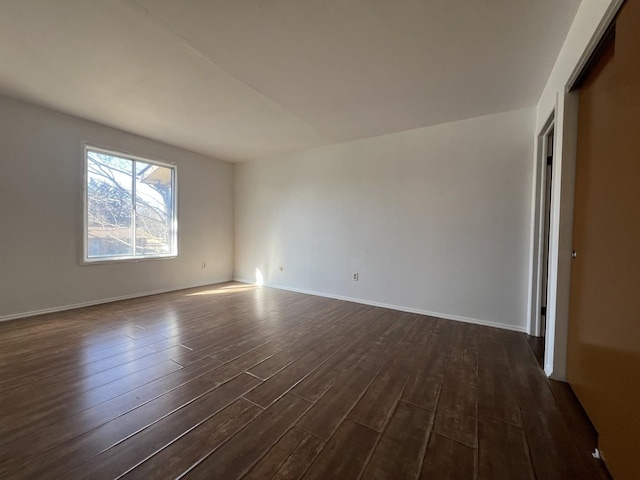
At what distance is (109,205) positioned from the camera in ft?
12.7

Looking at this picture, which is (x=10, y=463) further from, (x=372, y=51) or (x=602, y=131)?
(x=602, y=131)

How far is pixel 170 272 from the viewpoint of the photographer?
4609 mm

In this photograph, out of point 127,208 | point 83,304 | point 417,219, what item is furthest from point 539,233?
point 83,304

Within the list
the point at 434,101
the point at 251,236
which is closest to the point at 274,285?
the point at 251,236

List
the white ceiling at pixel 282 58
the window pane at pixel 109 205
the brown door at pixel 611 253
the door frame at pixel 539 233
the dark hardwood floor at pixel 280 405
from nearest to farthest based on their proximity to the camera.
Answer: the brown door at pixel 611 253 < the dark hardwood floor at pixel 280 405 < the white ceiling at pixel 282 58 < the door frame at pixel 539 233 < the window pane at pixel 109 205

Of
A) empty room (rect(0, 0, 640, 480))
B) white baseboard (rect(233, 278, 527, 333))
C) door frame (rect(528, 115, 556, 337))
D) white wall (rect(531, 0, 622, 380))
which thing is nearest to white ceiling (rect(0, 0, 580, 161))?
empty room (rect(0, 0, 640, 480))

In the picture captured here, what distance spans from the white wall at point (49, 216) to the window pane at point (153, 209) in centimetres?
22

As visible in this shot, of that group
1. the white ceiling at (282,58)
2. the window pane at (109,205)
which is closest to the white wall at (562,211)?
the white ceiling at (282,58)

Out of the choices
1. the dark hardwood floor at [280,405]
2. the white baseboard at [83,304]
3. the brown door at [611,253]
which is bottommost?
the dark hardwood floor at [280,405]

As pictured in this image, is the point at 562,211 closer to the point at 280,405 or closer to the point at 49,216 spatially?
the point at 280,405

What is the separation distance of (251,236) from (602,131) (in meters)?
5.04

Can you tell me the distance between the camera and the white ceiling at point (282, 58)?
1693 mm

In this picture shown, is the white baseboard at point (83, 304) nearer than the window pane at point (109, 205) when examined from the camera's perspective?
Yes

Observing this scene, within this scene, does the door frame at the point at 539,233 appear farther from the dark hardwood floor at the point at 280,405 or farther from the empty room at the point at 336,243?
the dark hardwood floor at the point at 280,405
